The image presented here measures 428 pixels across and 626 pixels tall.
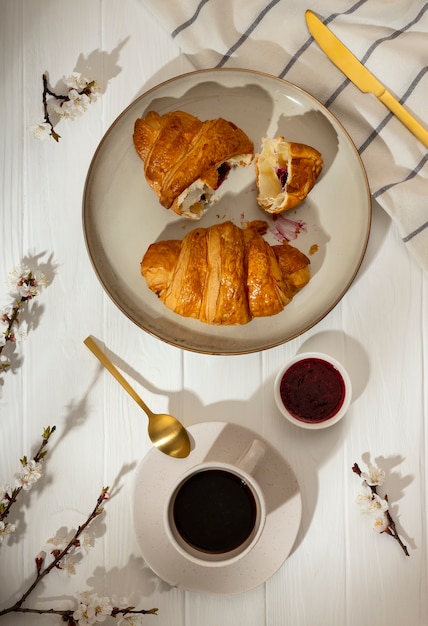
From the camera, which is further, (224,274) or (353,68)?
(353,68)

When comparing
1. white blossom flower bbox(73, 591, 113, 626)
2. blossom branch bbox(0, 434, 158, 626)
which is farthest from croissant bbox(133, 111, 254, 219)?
white blossom flower bbox(73, 591, 113, 626)

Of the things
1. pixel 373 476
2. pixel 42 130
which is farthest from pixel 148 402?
pixel 42 130

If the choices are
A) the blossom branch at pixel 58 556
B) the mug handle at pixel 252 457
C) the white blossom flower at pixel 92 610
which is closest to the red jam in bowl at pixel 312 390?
the mug handle at pixel 252 457

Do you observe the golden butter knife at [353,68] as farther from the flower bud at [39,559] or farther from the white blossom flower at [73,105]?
the flower bud at [39,559]

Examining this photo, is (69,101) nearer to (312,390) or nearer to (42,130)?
(42,130)

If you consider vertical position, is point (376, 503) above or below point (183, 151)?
below

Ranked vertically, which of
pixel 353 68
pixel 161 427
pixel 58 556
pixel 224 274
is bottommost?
pixel 58 556
